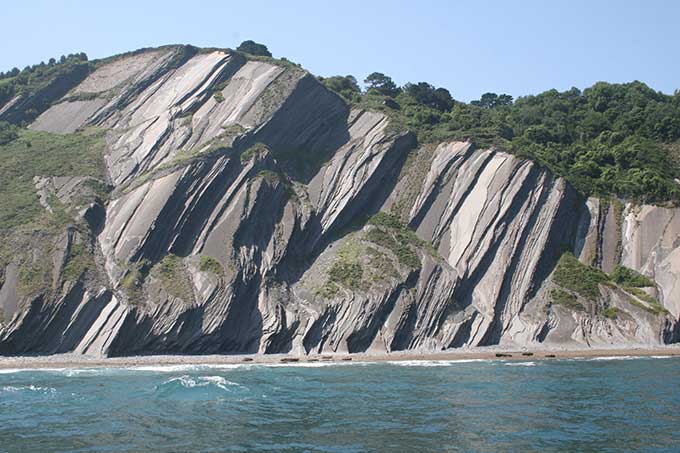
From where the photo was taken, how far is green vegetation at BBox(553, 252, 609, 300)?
233 ft

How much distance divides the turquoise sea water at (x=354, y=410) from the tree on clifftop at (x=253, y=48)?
76613mm

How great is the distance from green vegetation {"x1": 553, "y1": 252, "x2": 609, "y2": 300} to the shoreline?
324 inches

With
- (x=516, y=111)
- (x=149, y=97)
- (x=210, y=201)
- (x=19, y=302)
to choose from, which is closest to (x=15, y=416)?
(x=19, y=302)

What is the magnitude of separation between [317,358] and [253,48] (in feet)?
226

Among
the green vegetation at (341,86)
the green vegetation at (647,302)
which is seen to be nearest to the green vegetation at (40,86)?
the green vegetation at (341,86)

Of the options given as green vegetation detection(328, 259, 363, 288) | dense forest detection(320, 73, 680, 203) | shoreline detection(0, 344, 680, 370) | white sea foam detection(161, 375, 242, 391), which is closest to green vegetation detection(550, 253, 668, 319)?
shoreline detection(0, 344, 680, 370)

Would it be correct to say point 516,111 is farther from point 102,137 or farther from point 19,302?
point 19,302

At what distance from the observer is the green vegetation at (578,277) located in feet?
Answer: 233

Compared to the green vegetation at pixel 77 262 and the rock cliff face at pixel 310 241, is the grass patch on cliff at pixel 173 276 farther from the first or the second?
the green vegetation at pixel 77 262

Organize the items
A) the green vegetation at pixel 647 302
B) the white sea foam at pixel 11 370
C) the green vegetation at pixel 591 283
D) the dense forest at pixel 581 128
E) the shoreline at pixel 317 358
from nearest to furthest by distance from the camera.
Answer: the white sea foam at pixel 11 370
the shoreline at pixel 317 358
the green vegetation at pixel 647 302
the green vegetation at pixel 591 283
the dense forest at pixel 581 128

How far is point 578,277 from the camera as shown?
7262cm

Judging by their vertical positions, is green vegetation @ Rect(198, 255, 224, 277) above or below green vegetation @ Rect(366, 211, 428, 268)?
below

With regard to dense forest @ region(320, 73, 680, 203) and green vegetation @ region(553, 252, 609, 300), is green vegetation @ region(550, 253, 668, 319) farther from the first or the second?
dense forest @ region(320, 73, 680, 203)

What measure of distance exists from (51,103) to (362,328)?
56506 mm
